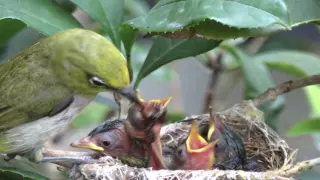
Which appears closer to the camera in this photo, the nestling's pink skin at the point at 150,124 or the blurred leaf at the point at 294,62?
the nestling's pink skin at the point at 150,124

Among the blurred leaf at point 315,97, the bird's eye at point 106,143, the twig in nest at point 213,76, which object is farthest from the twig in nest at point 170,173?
the blurred leaf at point 315,97

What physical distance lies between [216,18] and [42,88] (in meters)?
0.46

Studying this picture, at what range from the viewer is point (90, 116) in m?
2.15

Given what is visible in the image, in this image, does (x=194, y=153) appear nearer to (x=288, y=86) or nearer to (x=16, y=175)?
(x=288, y=86)

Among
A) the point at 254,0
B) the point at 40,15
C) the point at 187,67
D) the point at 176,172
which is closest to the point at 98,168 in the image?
the point at 176,172

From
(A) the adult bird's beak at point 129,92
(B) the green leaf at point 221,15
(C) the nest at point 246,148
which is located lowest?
(C) the nest at point 246,148

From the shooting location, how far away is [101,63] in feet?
3.44

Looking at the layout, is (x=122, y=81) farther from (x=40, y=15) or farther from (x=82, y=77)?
(x=40, y=15)

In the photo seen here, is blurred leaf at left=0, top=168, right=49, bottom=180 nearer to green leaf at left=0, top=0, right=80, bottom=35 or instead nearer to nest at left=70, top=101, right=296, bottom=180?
nest at left=70, top=101, right=296, bottom=180

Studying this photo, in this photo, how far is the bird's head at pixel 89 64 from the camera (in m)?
1.04

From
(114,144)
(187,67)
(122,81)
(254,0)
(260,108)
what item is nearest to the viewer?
(254,0)

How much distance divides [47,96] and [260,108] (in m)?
0.64

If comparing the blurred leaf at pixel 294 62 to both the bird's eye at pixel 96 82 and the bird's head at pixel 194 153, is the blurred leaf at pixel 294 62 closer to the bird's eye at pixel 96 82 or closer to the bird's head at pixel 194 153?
the bird's head at pixel 194 153

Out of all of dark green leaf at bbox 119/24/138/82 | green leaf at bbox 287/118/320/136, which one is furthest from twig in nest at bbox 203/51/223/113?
dark green leaf at bbox 119/24/138/82
